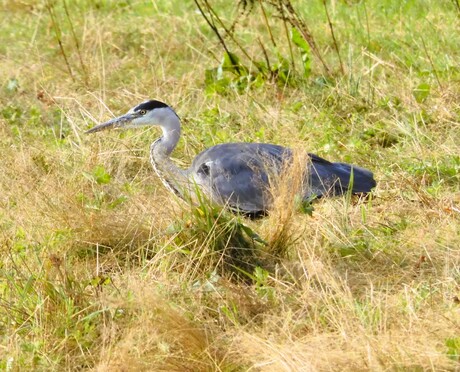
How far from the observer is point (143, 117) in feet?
22.0

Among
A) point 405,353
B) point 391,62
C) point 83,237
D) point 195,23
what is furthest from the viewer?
point 195,23

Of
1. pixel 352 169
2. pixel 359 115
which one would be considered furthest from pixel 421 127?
pixel 352 169

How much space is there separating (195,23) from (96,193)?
3.44 metres

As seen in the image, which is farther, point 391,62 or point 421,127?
point 391,62

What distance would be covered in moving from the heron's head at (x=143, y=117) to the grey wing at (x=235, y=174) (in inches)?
20.6

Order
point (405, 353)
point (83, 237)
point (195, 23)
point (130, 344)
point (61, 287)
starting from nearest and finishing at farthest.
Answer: point (405, 353), point (130, 344), point (61, 287), point (83, 237), point (195, 23)

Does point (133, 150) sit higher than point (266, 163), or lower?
lower

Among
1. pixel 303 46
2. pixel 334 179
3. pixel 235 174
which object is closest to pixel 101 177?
pixel 235 174

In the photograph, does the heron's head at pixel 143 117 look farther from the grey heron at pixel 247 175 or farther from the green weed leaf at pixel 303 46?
the green weed leaf at pixel 303 46

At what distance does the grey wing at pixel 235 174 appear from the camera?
19.9ft

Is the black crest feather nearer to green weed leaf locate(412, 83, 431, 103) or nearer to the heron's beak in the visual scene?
the heron's beak

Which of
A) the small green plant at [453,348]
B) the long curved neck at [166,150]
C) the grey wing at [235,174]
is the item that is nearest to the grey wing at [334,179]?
the grey wing at [235,174]

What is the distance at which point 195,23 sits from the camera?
8.96 meters

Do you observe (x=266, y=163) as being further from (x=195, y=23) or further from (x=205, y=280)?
(x=195, y=23)
